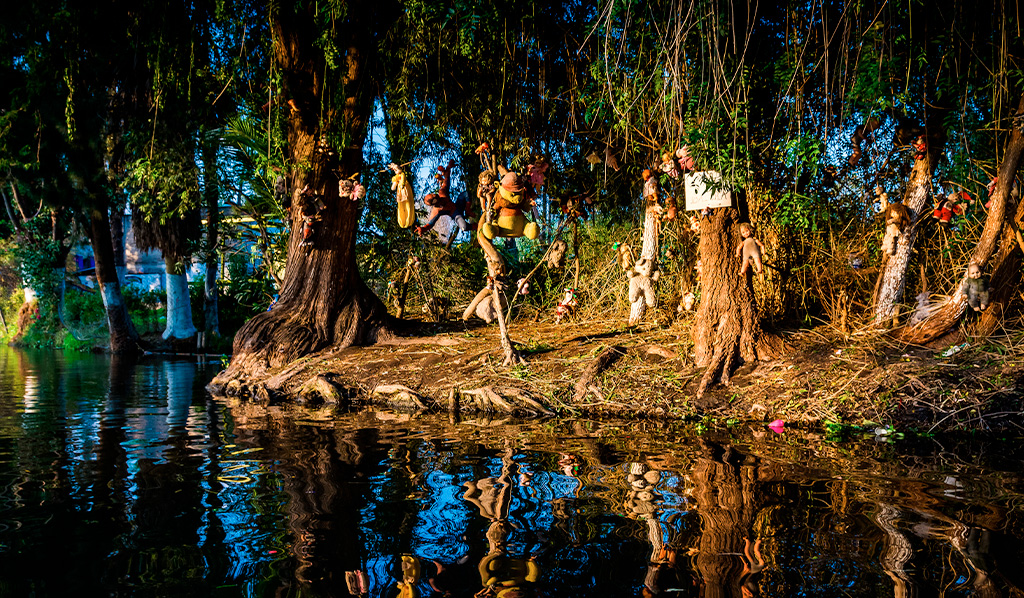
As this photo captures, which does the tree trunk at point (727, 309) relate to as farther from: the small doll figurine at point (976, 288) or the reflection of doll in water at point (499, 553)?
the reflection of doll in water at point (499, 553)

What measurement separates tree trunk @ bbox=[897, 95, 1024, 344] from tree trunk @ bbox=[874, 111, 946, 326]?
350mm

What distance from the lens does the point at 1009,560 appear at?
2.06 metres

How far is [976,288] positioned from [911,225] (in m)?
0.73

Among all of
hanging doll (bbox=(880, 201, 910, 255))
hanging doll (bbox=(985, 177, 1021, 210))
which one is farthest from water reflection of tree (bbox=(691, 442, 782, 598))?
hanging doll (bbox=(985, 177, 1021, 210))

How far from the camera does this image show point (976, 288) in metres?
4.93

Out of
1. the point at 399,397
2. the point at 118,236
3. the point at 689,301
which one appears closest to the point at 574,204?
the point at 689,301

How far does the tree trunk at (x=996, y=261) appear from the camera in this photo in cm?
484

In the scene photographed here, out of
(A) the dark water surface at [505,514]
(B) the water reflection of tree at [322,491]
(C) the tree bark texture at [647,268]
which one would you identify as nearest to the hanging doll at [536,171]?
(C) the tree bark texture at [647,268]

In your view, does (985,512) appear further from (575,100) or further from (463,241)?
(463,241)

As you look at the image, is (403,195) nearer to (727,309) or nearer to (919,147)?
(727,309)

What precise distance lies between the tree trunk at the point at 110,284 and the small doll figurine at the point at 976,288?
598 inches

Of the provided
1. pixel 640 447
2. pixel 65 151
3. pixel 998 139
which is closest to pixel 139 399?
pixel 640 447

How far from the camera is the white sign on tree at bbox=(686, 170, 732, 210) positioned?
520 cm

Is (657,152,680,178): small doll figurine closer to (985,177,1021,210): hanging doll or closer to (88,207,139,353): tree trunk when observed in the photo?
(985,177,1021,210): hanging doll
